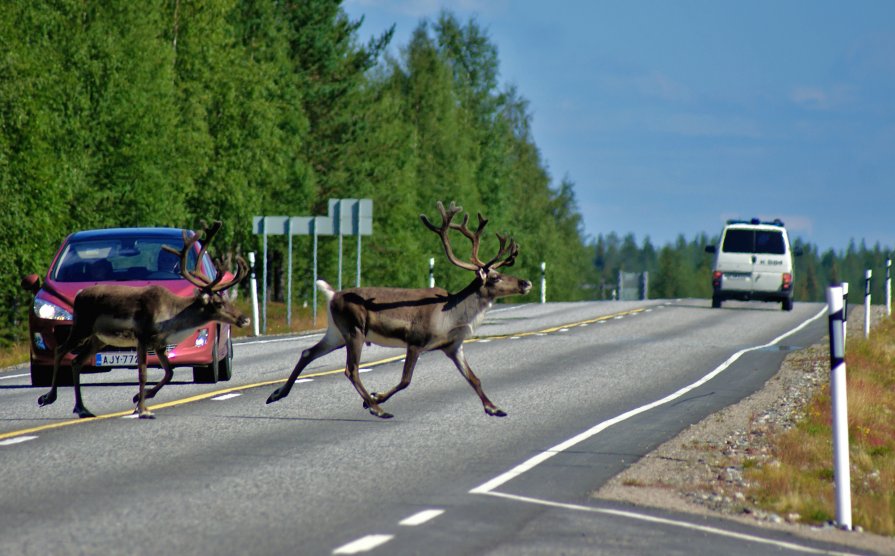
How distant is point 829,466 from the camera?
36.7ft

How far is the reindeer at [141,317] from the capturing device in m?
12.5

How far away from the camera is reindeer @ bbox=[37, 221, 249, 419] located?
41.1 ft

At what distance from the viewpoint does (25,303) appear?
3503 cm

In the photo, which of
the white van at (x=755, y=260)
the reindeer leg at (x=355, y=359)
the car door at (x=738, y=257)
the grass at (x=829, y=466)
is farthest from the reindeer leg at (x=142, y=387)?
the car door at (x=738, y=257)

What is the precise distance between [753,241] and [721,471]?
28.4m

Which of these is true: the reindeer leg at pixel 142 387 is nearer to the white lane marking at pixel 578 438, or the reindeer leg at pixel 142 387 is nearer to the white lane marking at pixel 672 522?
the white lane marking at pixel 578 438

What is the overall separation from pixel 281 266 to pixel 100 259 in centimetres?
3595

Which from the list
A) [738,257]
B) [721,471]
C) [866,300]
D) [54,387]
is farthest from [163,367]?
[738,257]

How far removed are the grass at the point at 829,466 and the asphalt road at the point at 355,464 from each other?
0.95m

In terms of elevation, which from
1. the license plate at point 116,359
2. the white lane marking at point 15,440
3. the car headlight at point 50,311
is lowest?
the white lane marking at point 15,440

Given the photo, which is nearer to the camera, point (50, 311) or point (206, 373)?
point (50, 311)

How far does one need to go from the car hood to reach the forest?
761cm

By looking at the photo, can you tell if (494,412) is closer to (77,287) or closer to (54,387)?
(54,387)

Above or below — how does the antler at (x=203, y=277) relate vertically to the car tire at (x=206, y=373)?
above
